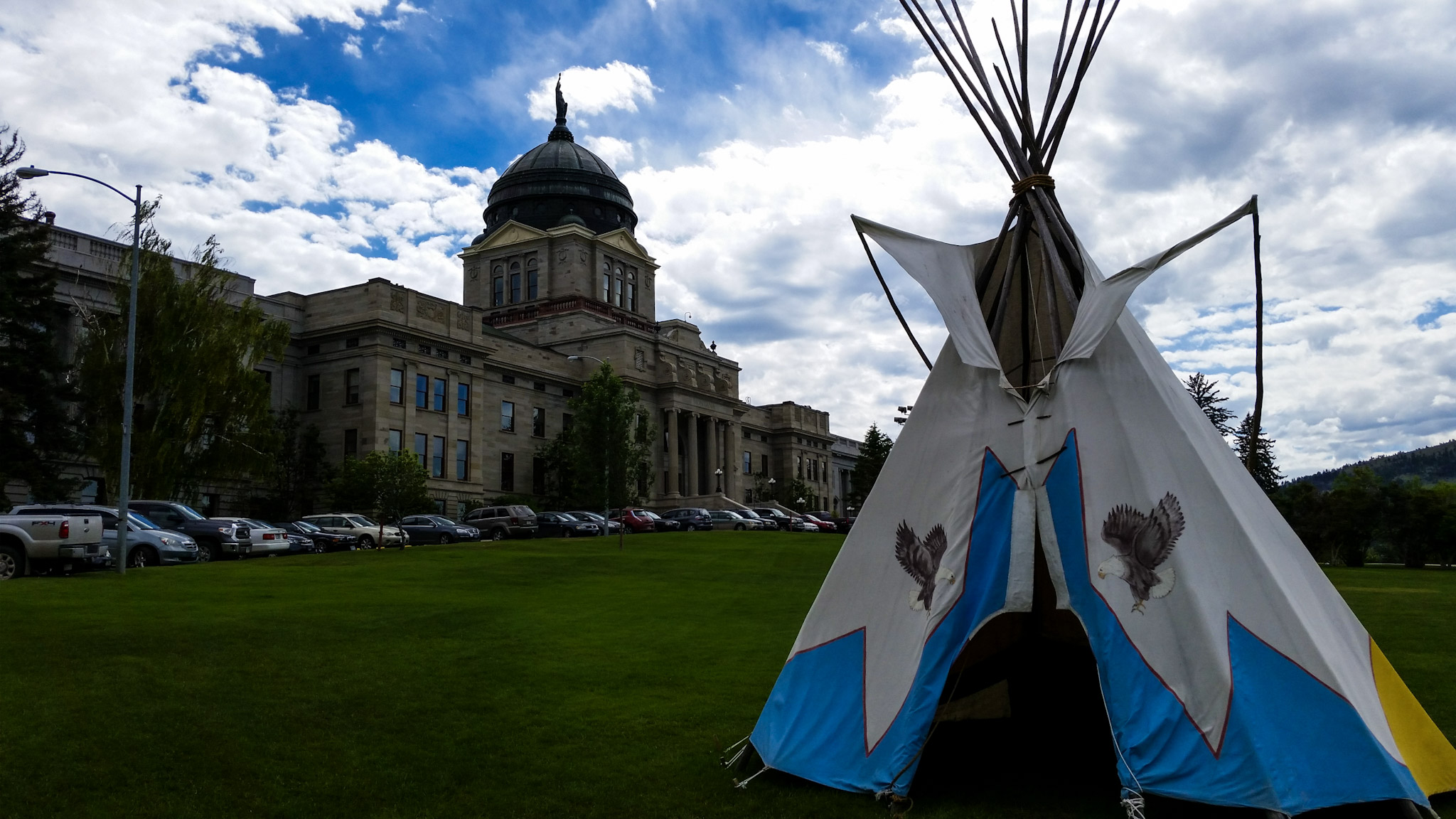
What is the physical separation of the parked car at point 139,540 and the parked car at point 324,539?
30.6ft

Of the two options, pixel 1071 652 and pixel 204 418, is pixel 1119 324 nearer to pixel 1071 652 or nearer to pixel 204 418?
pixel 1071 652

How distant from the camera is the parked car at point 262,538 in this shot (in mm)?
31812

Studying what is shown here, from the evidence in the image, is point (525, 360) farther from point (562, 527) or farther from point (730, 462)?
point (562, 527)

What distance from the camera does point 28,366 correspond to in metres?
39.1

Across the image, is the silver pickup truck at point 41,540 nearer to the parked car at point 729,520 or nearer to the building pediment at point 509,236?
the parked car at point 729,520

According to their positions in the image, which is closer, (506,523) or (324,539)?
(324,539)

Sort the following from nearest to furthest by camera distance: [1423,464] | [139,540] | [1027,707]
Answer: [1027,707] < [139,540] < [1423,464]

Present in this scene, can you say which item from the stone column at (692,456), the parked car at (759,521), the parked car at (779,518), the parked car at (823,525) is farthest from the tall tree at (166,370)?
the stone column at (692,456)

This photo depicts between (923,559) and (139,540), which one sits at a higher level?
(923,559)

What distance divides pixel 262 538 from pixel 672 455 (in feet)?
170

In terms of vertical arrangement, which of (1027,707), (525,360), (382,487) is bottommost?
(1027,707)

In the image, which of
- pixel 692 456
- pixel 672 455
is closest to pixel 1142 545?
pixel 672 455

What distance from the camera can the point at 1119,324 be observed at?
824 centimetres

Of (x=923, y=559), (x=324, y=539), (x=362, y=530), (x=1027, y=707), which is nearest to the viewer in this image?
(x=923, y=559)
